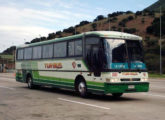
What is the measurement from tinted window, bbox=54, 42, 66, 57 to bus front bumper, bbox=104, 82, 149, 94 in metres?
4.66

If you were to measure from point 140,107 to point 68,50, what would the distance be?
634 cm

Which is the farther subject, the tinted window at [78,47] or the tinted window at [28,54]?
the tinted window at [28,54]

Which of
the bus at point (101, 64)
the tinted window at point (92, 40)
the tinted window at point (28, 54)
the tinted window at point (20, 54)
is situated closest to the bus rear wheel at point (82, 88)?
the bus at point (101, 64)

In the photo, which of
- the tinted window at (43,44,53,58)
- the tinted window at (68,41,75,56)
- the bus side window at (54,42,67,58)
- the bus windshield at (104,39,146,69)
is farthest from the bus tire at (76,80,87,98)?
the tinted window at (43,44,53,58)

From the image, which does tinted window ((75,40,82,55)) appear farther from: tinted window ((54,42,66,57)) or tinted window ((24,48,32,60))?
tinted window ((24,48,32,60))

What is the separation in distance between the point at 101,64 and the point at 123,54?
41.5 inches

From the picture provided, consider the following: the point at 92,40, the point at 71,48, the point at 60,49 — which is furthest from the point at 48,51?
the point at 92,40

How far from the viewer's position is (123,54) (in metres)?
14.4

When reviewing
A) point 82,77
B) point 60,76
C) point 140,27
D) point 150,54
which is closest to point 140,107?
point 82,77

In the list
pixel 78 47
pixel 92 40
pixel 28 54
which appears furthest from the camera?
pixel 28 54

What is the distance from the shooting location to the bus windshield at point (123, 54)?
46.2 feet

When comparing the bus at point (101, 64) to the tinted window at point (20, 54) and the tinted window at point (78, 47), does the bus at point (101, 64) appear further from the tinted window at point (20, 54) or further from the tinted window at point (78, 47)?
the tinted window at point (20, 54)

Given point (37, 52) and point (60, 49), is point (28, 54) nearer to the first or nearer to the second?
point (37, 52)

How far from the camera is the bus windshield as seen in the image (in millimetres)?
14078
